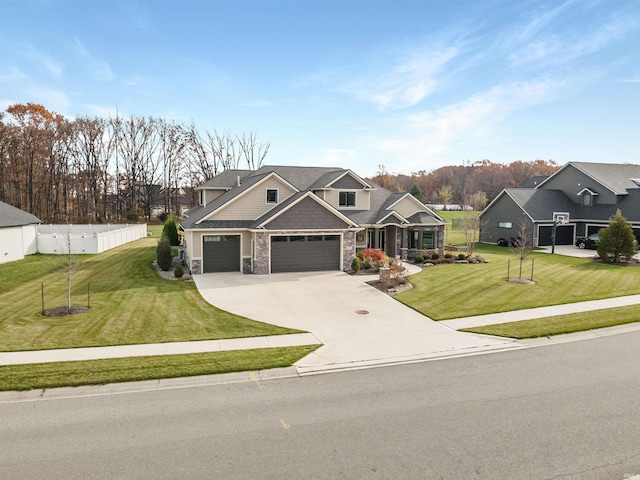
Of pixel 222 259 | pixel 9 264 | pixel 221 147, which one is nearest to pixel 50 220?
pixel 221 147

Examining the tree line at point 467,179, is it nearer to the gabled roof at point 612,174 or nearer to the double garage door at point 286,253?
the gabled roof at point 612,174

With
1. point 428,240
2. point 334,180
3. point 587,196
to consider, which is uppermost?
point 334,180

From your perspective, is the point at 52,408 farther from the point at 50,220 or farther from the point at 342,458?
the point at 50,220

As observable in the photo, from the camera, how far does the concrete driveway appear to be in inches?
468

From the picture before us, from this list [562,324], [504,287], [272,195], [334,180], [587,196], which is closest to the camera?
[562,324]

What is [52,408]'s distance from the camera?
847cm

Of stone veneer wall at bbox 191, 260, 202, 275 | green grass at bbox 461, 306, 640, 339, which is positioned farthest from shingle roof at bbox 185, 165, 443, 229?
green grass at bbox 461, 306, 640, 339

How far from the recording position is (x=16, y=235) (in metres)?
27.5

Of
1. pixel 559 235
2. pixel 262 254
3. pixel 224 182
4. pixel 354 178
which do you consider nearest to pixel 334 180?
pixel 354 178

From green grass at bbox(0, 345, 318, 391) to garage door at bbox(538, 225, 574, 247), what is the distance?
33.0 meters

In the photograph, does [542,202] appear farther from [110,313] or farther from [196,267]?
[110,313]

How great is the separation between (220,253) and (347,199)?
32.6 feet

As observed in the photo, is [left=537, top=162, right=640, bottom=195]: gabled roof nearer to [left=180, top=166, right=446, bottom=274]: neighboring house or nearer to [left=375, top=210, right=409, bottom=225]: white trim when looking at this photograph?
[left=375, top=210, right=409, bottom=225]: white trim

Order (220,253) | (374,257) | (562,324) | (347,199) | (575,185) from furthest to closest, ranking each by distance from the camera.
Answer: (575,185), (347,199), (374,257), (220,253), (562,324)
